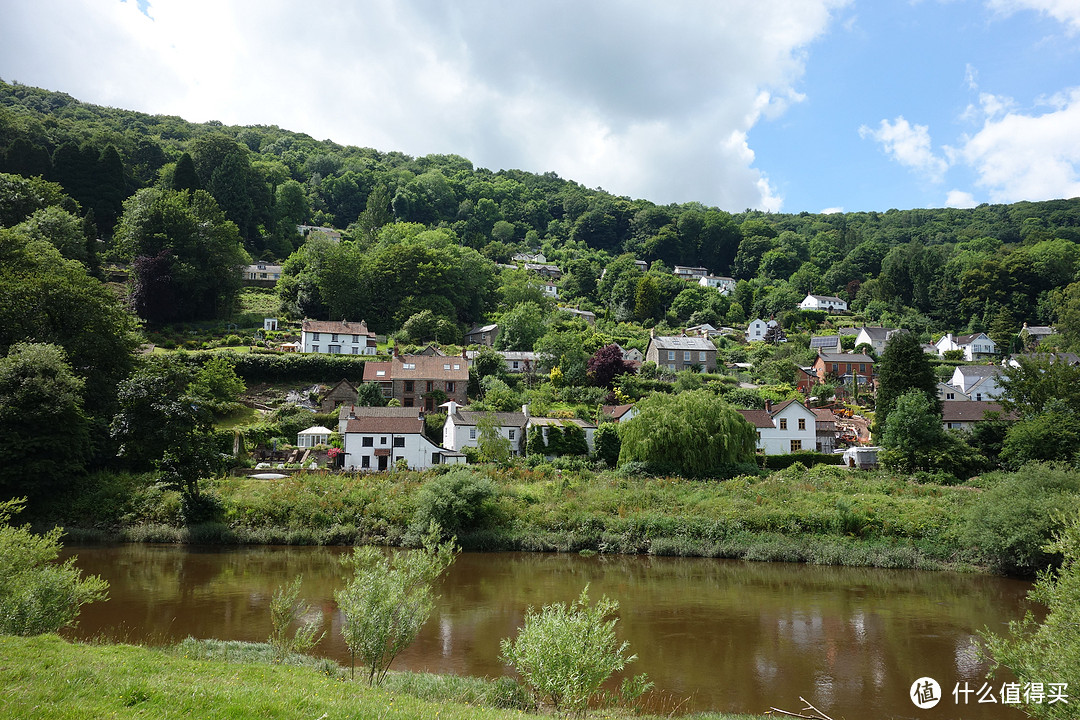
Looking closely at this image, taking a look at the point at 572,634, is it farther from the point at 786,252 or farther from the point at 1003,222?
the point at 1003,222

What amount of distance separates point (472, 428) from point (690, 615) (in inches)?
920

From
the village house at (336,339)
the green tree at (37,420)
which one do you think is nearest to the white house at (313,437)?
the green tree at (37,420)

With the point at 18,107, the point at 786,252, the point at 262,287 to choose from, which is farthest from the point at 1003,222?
the point at 18,107

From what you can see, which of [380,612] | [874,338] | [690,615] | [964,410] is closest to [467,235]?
[874,338]

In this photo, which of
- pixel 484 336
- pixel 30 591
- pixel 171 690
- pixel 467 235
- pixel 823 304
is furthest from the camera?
pixel 467 235

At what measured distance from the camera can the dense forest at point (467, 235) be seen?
219 ft

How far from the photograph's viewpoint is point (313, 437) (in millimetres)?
40562

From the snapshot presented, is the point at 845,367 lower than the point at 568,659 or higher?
higher

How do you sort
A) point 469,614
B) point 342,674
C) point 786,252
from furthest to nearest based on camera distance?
point 786,252
point 469,614
point 342,674

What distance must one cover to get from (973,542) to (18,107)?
5146 inches

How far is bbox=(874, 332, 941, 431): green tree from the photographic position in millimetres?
43650

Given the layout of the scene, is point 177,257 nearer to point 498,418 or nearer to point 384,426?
point 384,426

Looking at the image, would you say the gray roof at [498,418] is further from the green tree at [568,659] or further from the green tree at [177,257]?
the green tree at [177,257]

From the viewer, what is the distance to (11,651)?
9.71 meters
